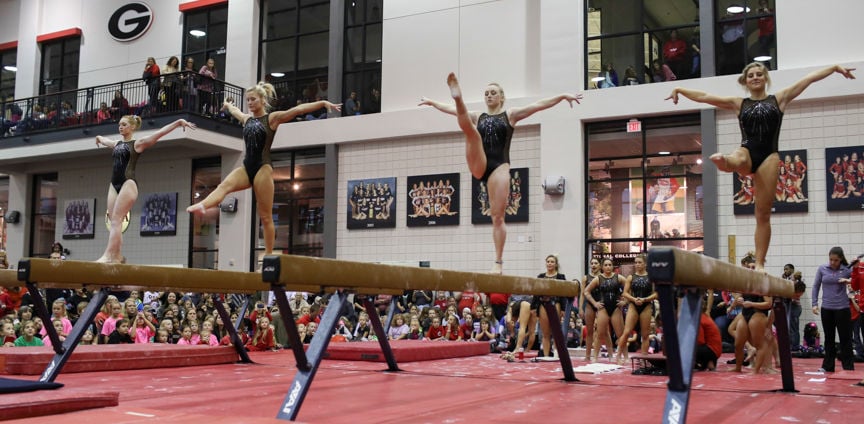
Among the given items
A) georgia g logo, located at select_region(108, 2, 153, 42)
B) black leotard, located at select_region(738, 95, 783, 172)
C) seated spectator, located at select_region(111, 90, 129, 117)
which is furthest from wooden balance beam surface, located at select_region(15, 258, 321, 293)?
A: georgia g logo, located at select_region(108, 2, 153, 42)

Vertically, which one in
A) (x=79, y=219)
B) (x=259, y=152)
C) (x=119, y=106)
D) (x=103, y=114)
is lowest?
(x=79, y=219)

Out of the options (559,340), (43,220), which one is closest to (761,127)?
(559,340)

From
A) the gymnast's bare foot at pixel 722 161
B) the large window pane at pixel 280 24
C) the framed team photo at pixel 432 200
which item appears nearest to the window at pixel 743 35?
the framed team photo at pixel 432 200

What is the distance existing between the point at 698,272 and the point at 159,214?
1994 cm

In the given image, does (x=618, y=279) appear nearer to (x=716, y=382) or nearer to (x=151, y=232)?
(x=716, y=382)

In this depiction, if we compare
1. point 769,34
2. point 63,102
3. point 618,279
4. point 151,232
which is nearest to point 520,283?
point 618,279

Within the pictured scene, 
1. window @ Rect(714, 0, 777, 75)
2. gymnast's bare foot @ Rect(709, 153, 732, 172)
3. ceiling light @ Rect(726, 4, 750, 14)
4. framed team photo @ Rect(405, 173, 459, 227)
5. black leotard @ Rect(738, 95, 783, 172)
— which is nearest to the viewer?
gymnast's bare foot @ Rect(709, 153, 732, 172)

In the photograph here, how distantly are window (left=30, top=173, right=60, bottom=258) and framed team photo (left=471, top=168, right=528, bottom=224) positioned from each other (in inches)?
573

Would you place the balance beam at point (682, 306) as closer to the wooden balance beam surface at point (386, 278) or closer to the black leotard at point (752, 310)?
the wooden balance beam surface at point (386, 278)

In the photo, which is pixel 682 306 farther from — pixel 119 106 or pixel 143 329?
pixel 119 106

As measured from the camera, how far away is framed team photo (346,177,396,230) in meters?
19.2

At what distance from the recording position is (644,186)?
17031 mm

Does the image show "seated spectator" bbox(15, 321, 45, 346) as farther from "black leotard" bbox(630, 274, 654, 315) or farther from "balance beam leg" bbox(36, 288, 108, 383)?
"black leotard" bbox(630, 274, 654, 315)

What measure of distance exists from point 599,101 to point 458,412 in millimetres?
12270
